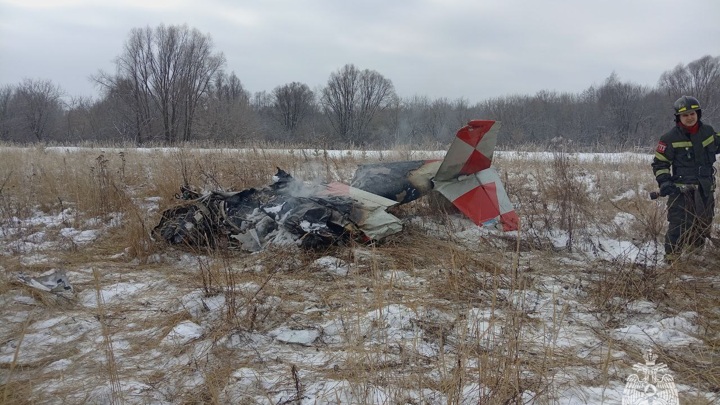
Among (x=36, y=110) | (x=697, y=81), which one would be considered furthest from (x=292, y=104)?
(x=697, y=81)

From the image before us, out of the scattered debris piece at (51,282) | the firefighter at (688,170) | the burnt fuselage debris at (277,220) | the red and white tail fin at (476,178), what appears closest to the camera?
the scattered debris piece at (51,282)

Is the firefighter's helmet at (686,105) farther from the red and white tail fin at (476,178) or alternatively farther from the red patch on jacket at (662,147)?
the red and white tail fin at (476,178)

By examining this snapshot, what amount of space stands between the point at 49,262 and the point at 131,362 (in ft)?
8.70

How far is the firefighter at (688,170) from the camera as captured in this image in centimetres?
416

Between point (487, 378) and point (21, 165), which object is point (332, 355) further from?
point (21, 165)

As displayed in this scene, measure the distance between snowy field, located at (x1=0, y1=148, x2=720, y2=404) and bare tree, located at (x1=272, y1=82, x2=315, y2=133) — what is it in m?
55.6

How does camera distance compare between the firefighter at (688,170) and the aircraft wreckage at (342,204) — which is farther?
the aircraft wreckage at (342,204)

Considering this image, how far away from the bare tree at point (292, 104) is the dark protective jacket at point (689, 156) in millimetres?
57053

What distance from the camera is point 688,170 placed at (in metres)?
4.27

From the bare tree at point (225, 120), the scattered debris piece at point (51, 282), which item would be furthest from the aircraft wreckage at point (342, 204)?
the bare tree at point (225, 120)

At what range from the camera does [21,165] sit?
30.1 ft

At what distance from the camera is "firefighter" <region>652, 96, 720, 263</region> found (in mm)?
4156

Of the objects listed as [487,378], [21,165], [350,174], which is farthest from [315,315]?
[21,165]

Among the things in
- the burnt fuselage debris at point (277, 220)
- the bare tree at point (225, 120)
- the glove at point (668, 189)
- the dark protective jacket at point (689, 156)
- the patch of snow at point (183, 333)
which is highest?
the bare tree at point (225, 120)
